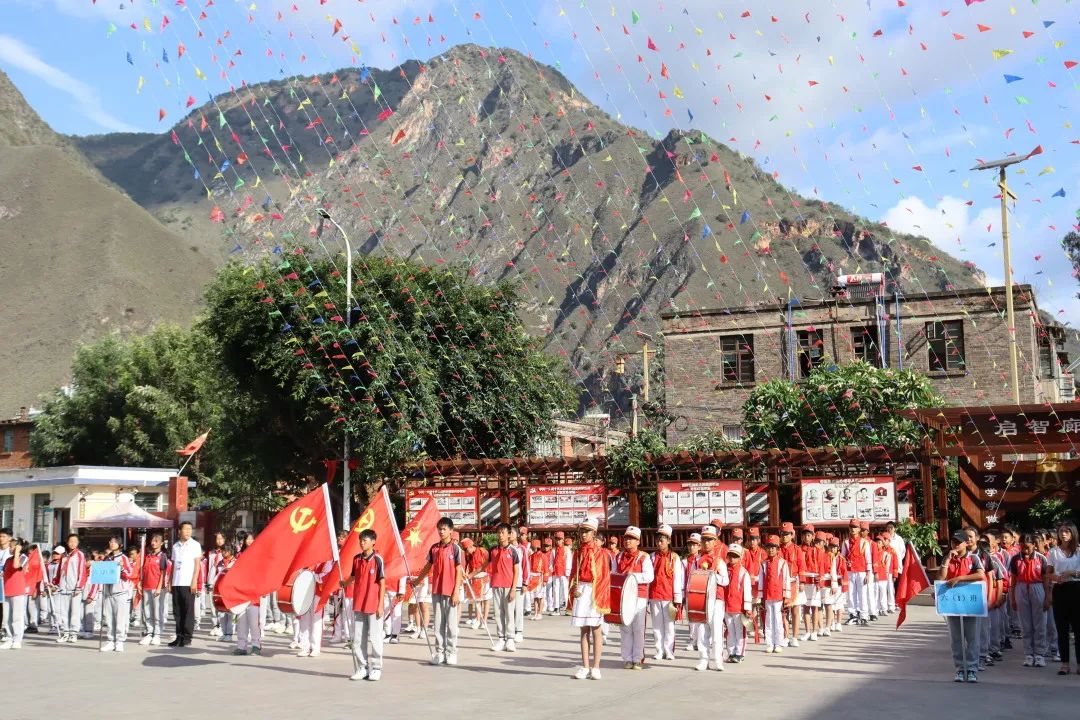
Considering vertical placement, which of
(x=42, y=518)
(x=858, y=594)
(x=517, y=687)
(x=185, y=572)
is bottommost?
(x=517, y=687)

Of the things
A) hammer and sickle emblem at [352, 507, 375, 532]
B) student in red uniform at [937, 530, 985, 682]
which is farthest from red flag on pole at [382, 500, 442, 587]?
student in red uniform at [937, 530, 985, 682]

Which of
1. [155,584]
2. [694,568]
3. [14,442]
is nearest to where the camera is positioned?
[694,568]

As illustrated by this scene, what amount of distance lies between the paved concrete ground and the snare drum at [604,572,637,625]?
0.72 metres

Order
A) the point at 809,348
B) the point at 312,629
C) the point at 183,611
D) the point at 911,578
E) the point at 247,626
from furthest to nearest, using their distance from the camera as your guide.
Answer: the point at 809,348
the point at 183,611
the point at 247,626
the point at 312,629
the point at 911,578

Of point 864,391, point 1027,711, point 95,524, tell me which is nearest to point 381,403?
point 95,524

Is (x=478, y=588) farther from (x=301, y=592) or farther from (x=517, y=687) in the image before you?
(x=517, y=687)

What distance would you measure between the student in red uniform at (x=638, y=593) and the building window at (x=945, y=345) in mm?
31288

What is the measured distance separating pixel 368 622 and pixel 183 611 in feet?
17.4

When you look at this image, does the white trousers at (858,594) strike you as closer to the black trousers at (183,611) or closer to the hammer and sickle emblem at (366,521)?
the hammer and sickle emblem at (366,521)

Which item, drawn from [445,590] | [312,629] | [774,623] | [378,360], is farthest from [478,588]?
[378,360]

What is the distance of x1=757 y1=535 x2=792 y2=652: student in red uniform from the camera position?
1585cm

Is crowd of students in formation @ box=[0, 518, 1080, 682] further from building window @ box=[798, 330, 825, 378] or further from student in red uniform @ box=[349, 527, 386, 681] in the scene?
building window @ box=[798, 330, 825, 378]

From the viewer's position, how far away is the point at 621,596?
530 inches

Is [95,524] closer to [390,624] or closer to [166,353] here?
[390,624]
